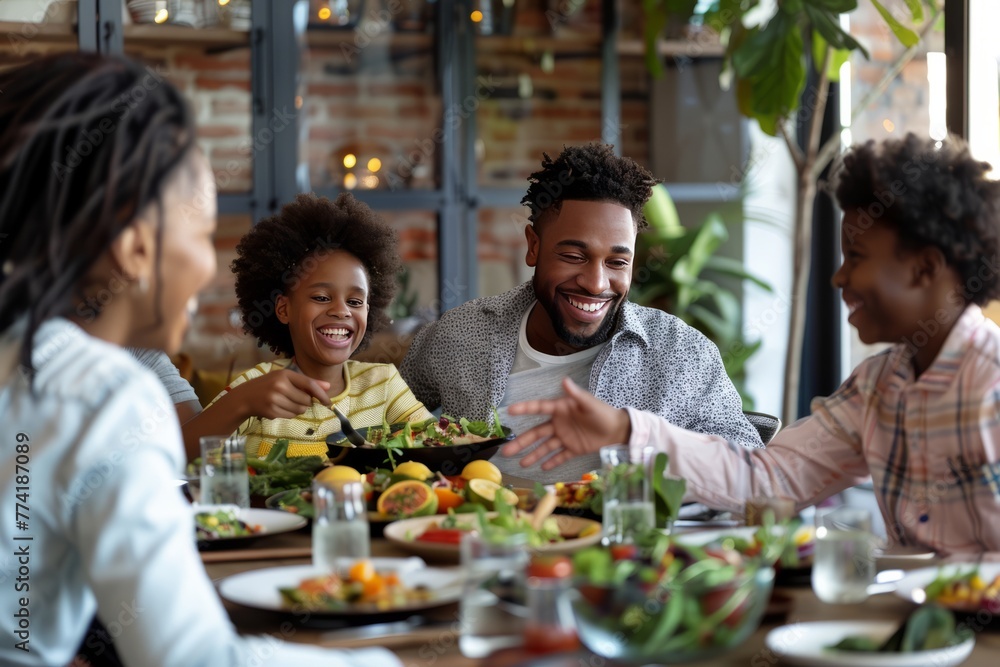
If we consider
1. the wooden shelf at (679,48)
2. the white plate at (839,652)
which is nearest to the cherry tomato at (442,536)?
the white plate at (839,652)

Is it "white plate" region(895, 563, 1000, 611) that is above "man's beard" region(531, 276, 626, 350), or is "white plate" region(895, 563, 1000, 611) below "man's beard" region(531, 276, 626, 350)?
below

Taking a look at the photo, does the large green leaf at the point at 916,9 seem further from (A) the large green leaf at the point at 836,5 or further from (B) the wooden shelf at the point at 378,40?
(B) the wooden shelf at the point at 378,40

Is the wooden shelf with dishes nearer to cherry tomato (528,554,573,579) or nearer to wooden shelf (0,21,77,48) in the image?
wooden shelf (0,21,77,48)

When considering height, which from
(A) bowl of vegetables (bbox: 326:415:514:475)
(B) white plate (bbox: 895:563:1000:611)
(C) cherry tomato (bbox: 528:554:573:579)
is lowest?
(B) white plate (bbox: 895:563:1000:611)

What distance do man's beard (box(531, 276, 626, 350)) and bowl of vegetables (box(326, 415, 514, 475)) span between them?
509 mm

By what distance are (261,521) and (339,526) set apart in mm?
374

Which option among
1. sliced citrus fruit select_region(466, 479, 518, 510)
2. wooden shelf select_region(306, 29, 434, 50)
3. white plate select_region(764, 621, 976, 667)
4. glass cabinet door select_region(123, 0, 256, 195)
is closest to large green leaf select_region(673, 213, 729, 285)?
wooden shelf select_region(306, 29, 434, 50)

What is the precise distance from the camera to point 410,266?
14.9ft

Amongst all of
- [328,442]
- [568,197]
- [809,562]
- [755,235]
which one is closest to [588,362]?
[568,197]

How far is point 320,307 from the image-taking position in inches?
100

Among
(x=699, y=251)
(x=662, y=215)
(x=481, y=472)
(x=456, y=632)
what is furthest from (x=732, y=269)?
(x=456, y=632)

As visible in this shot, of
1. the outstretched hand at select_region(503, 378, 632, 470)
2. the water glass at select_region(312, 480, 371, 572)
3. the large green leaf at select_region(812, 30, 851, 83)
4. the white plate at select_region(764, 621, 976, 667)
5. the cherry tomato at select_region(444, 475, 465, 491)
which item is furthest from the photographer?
the large green leaf at select_region(812, 30, 851, 83)

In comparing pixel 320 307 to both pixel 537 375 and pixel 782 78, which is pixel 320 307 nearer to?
pixel 537 375

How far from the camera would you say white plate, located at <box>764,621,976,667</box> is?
104cm
